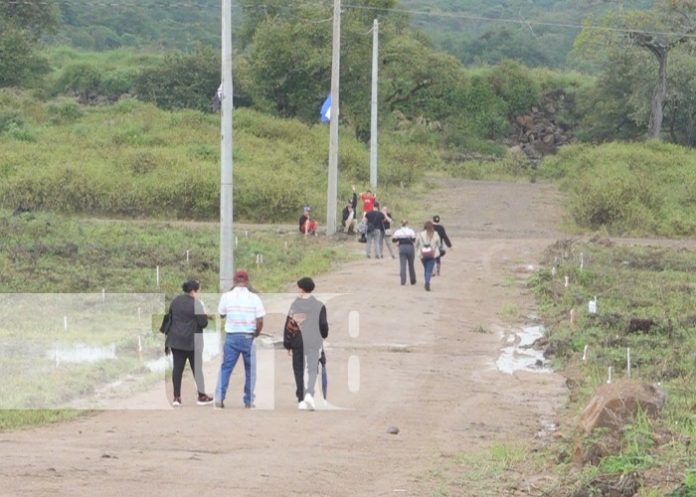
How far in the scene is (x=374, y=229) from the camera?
32.7 m

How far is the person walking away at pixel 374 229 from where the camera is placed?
32094mm

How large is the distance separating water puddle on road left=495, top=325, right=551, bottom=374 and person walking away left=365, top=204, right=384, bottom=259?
28.7 ft

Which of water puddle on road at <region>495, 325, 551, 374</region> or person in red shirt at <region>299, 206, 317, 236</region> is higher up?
person in red shirt at <region>299, 206, 317, 236</region>

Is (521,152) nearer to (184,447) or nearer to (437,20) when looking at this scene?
(184,447)

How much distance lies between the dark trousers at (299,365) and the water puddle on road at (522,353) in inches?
180

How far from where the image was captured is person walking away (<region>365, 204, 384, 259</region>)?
105 feet

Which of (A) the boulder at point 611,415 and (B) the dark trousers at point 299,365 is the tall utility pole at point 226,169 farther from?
(A) the boulder at point 611,415

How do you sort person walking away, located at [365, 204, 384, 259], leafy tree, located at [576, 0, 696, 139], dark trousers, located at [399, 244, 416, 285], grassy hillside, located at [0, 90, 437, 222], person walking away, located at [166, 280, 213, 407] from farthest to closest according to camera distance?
1. leafy tree, located at [576, 0, 696, 139]
2. grassy hillside, located at [0, 90, 437, 222]
3. person walking away, located at [365, 204, 384, 259]
4. dark trousers, located at [399, 244, 416, 285]
5. person walking away, located at [166, 280, 213, 407]

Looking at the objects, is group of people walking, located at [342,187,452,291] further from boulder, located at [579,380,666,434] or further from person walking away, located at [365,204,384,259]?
boulder, located at [579,380,666,434]

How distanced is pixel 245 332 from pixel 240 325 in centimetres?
10

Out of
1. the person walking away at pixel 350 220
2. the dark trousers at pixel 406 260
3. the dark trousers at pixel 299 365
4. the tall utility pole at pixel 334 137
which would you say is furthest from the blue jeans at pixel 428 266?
the dark trousers at pixel 299 365

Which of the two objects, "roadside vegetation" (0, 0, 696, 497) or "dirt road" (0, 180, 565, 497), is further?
"roadside vegetation" (0, 0, 696, 497)

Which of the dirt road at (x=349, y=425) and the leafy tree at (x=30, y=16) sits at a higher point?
the leafy tree at (x=30, y=16)

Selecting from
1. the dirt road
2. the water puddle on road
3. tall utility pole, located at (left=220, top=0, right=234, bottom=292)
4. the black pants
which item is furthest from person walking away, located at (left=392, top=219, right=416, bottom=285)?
the black pants
